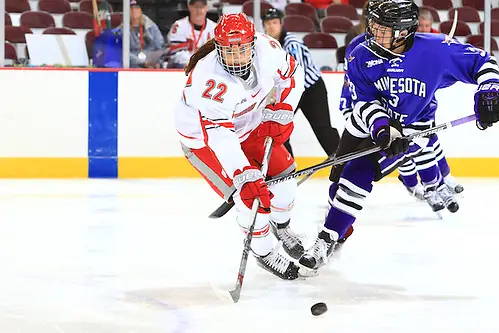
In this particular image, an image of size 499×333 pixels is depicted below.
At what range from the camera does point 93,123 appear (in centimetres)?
621

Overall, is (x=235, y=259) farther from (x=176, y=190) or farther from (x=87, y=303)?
(x=176, y=190)

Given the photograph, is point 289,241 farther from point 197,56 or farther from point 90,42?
point 90,42

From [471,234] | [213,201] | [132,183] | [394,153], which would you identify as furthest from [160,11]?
[394,153]

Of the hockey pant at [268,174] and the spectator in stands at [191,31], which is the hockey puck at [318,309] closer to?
the hockey pant at [268,174]

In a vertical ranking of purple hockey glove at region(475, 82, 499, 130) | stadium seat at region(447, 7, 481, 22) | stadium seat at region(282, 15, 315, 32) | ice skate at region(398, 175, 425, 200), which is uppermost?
purple hockey glove at region(475, 82, 499, 130)

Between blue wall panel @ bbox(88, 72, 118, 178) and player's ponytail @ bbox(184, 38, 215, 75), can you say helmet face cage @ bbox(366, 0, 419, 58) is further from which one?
blue wall panel @ bbox(88, 72, 118, 178)

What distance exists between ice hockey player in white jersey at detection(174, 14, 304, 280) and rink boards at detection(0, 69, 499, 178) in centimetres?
301

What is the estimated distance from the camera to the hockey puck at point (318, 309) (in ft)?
8.60

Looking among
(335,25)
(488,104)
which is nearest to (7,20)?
(335,25)

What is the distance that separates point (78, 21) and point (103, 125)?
2.31 ft

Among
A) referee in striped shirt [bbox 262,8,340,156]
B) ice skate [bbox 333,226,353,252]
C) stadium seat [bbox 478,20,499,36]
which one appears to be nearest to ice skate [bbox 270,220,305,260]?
ice skate [bbox 333,226,353,252]

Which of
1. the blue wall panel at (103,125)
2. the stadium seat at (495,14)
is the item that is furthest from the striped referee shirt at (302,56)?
the stadium seat at (495,14)

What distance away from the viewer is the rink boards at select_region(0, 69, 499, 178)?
6.17m

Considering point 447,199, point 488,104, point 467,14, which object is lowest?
point 447,199
